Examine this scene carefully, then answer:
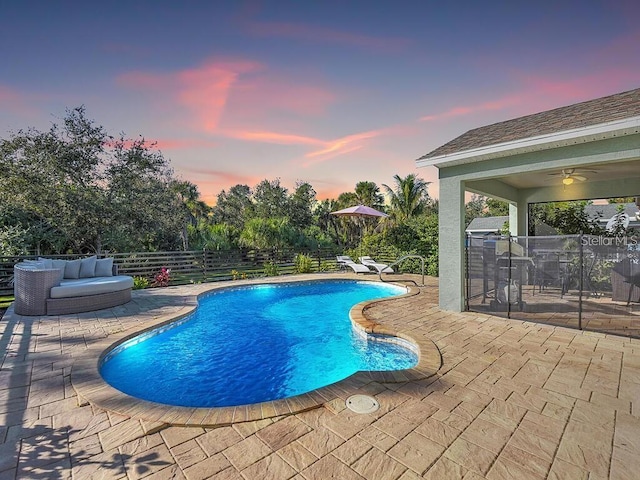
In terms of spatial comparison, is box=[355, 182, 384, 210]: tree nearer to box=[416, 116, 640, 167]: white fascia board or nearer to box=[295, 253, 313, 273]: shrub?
box=[295, 253, 313, 273]: shrub

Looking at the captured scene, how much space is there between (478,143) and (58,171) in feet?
45.3

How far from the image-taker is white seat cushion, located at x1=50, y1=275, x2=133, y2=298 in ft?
21.7

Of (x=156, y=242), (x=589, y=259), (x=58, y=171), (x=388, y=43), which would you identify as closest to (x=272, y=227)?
(x=156, y=242)

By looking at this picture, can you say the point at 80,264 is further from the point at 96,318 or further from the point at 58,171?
the point at 58,171

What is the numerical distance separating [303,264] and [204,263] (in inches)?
167

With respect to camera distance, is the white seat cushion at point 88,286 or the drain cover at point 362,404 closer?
the drain cover at point 362,404

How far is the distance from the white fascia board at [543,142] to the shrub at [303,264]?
848 cm

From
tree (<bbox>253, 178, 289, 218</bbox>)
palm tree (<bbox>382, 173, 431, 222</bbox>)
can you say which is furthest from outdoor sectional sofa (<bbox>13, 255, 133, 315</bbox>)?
tree (<bbox>253, 178, 289, 218</bbox>)

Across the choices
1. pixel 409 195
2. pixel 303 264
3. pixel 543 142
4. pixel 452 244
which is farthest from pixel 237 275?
pixel 409 195

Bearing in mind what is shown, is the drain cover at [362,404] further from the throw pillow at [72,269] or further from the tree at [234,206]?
the tree at [234,206]

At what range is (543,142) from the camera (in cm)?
497

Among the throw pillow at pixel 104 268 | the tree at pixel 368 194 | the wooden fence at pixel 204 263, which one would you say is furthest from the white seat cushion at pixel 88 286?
the tree at pixel 368 194

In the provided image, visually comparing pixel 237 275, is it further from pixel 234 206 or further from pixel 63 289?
pixel 234 206

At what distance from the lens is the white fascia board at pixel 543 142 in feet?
14.3
